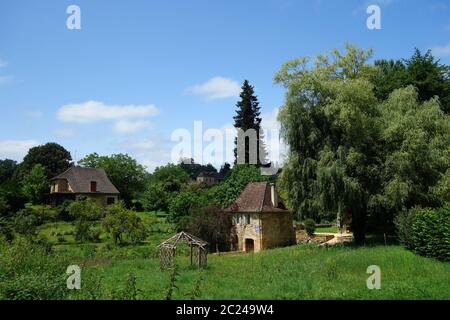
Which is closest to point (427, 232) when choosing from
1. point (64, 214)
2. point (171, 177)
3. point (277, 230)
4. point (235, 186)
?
point (277, 230)

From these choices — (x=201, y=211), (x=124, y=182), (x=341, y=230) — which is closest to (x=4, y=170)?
(x=124, y=182)

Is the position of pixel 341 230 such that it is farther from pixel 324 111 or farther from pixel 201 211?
pixel 324 111

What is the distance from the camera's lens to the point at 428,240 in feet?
70.1

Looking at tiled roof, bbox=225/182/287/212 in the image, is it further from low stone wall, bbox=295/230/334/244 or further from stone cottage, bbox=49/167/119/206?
stone cottage, bbox=49/167/119/206

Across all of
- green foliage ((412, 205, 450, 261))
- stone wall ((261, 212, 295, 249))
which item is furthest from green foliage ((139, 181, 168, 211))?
green foliage ((412, 205, 450, 261))

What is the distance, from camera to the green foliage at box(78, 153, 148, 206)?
239 feet

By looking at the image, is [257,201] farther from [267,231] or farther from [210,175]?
[210,175]

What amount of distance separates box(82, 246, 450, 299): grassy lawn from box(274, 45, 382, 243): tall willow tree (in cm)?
410

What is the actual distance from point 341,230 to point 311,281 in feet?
83.7

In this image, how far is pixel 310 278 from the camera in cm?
1748

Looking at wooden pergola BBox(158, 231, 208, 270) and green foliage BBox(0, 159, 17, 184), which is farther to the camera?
green foliage BBox(0, 159, 17, 184)

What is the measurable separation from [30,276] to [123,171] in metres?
60.2

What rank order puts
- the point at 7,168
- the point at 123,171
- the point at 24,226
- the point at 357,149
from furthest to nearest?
the point at 7,168 → the point at 123,171 → the point at 24,226 → the point at 357,149

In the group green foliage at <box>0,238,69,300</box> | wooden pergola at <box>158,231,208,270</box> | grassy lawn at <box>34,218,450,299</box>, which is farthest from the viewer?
wooden pergola at <box>158,231,208,270</box>
